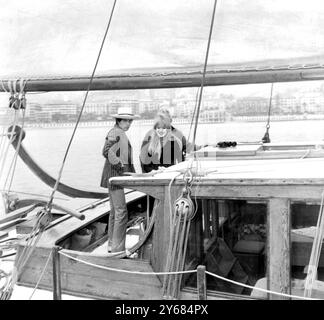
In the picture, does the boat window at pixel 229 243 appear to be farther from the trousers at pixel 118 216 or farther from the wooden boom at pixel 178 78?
the wooden boom at pixel 178 78

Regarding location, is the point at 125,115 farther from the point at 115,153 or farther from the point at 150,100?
the point at 150,100

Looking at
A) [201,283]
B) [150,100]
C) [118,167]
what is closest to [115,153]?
[118,167]

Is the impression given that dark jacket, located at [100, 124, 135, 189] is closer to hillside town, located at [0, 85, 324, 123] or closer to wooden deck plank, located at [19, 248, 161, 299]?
hillside town, located at [0, 85, 324, 123]

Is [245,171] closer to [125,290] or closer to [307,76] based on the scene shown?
[307,76]

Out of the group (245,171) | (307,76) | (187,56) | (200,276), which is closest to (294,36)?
(307,76)

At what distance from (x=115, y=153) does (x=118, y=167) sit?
0.15m

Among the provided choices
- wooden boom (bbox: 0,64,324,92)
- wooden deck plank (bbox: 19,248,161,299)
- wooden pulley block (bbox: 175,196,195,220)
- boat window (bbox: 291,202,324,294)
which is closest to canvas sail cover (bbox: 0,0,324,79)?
wooden boom (bbox: 0,64,324,92)

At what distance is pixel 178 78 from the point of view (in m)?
4.30

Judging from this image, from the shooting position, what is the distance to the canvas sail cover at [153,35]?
14.0 ft

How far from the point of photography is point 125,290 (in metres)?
3.53

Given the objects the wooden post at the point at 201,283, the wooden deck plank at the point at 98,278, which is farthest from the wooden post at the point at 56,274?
the wooden post at the point at 201,283

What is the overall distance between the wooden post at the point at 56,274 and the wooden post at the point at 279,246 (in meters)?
1.55

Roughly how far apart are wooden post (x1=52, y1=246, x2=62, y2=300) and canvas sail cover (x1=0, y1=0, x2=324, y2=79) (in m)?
1.99
